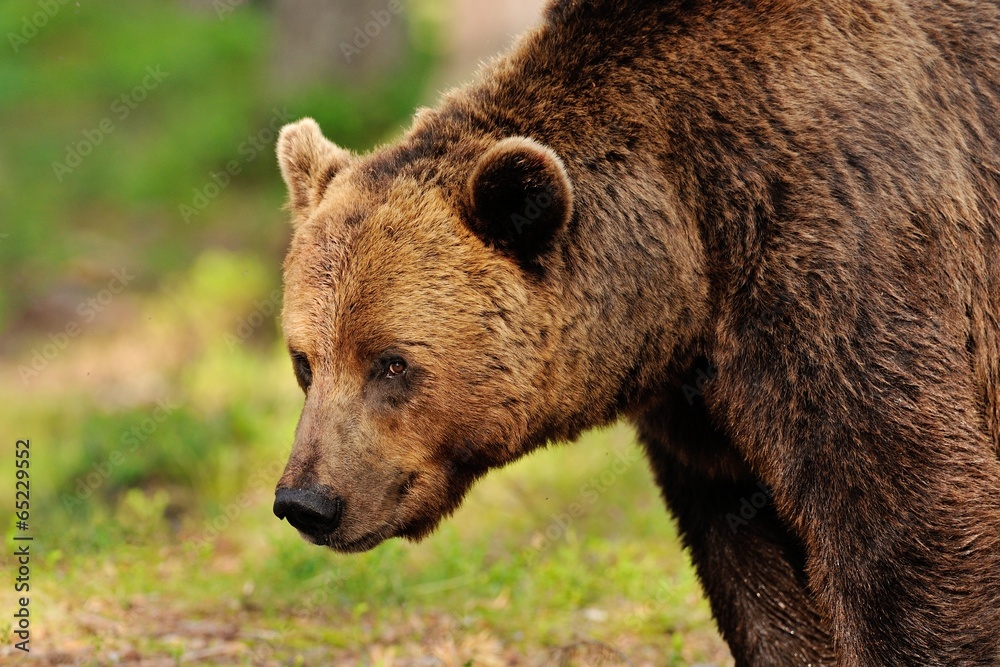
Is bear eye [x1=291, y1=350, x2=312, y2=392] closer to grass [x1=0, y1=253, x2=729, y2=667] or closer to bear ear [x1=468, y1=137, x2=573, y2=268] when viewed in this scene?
bear ear [x1=468, y1=137, x2=573, y2=268]

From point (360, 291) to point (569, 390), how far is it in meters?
0.83

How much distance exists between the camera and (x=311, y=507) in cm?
404

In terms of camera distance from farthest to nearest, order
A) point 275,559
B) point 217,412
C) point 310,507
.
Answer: point 217,412 < point 275,559 < point 310,507

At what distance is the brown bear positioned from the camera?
3.91 metres

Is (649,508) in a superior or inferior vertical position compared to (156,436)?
inferior

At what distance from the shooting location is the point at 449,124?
4.51 meters

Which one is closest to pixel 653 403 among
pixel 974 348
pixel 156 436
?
pixel 974 348

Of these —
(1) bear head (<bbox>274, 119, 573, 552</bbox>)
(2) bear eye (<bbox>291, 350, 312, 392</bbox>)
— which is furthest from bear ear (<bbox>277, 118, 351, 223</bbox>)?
(2) bear eye (<bbox>291, 350, 312, 392</bbox>)

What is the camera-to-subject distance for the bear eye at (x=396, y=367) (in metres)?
4.16

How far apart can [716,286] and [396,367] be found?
3.77ft

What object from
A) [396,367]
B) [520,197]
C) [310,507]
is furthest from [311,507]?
[520,197]

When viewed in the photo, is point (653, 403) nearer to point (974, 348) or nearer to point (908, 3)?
point (974, 348)

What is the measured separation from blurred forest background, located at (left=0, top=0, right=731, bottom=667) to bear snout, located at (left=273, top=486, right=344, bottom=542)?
1.46 meters

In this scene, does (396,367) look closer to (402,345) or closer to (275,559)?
(402,345)
